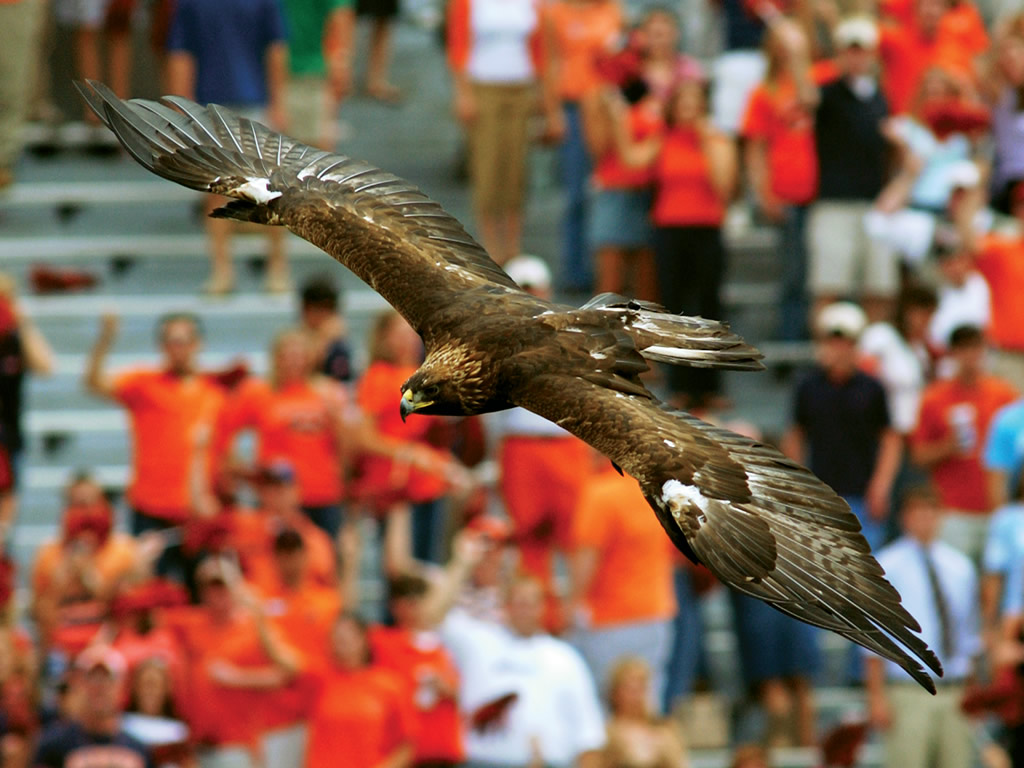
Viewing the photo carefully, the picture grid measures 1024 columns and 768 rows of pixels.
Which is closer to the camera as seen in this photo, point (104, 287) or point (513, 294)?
point (513, 294)

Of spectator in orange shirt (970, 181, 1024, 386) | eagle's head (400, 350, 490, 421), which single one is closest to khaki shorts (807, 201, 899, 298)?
spectator in orange shirt (970, 181, 1024, 386)

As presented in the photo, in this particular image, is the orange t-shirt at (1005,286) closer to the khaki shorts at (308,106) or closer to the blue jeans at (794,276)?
the blue jeans at (794,276)

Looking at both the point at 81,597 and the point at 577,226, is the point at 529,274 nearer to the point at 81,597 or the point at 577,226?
the point at 577,226

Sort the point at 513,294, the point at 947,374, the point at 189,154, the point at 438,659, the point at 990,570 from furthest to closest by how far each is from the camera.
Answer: the point at 947,374
the point at 990,570
the point at 438,659
the point at 189,154
the point at 513,294

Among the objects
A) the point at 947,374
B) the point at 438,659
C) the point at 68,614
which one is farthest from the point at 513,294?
the point at 947,374

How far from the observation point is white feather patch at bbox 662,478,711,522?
780 cm

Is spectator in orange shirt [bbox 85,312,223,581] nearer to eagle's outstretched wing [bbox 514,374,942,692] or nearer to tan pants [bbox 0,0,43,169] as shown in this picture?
tan pants [bbox 0,0,43,169]

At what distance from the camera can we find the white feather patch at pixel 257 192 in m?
9.52

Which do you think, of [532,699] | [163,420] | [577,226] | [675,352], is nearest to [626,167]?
[577,226]

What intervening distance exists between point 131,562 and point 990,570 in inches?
175

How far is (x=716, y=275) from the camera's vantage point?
14070 millimetres

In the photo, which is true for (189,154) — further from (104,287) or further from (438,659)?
(104,287)

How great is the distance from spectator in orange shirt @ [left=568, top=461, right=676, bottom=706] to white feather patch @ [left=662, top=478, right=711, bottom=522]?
13.3ft

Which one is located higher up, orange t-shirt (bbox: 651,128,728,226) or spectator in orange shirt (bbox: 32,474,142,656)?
orange t-shirt (bbox: 651,128,728,226)
